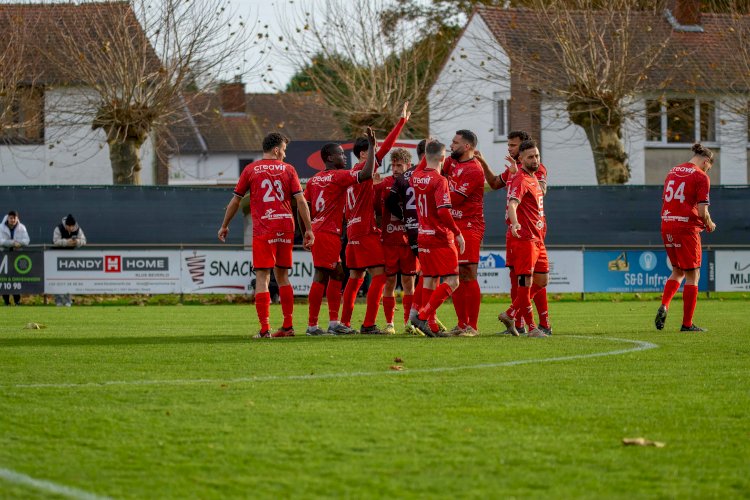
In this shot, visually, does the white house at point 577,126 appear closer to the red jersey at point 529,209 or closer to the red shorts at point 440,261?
the red jersey at point 529,209

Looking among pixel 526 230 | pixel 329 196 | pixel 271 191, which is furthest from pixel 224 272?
pixel 526 230

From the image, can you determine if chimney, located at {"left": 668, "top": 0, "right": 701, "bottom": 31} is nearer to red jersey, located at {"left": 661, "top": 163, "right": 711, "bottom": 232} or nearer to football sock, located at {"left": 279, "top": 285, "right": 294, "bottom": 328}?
red jersey, located at {"left": 661, "top": 163, "right": 711, "bottom": 232}

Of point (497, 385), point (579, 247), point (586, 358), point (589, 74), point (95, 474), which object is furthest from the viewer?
point (589, 74)

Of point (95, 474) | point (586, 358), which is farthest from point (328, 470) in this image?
point (586, 358)

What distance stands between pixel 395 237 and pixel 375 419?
291 inches

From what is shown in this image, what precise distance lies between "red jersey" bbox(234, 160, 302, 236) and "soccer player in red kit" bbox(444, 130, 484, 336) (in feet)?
6.12

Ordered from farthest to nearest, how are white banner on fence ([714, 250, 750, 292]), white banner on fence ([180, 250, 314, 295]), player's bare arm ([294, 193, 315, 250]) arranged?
white banner on fence ([714, 250, 750, 292]) → white banner on fence ([180, 250, 314, 295]) → player's bare arm ([294, 193, 315, 250])

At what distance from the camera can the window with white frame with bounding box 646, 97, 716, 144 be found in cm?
3800

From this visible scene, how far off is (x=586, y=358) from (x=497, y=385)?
7.32ft

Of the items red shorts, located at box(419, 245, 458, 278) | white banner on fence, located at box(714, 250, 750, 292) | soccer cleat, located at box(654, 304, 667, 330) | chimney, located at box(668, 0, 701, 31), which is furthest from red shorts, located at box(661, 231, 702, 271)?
chimney, located at box(668, 0, 701, 31)

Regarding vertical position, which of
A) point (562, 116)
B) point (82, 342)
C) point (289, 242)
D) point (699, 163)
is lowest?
point (82, 342)

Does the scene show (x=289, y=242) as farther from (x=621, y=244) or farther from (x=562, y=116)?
(x=562, y=116)

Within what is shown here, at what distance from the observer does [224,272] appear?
25.4 m

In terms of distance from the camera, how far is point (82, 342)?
12.6m
